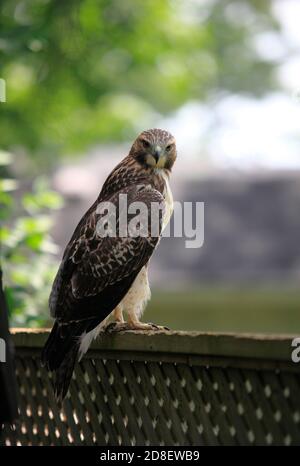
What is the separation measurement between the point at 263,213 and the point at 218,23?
892 inches

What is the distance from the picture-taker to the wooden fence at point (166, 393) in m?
3.41

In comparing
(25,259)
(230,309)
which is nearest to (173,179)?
(230,309)

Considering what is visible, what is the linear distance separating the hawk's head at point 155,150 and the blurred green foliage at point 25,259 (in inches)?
45.0

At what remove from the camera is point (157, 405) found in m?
4.05

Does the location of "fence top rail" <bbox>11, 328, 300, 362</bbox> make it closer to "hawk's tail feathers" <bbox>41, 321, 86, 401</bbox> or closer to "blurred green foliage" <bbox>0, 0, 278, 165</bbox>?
"hawk's tail feathers" <bbox>41, 321, 86, 401</bbox>

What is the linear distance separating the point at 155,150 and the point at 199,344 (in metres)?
2.11

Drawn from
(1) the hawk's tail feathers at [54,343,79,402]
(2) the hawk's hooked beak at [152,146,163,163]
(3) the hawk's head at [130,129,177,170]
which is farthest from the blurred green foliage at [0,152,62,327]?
(1) the hawk's tail feathers at [54,343,79,402]

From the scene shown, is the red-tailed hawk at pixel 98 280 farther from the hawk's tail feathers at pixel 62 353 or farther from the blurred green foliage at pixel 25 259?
the blurred green foliage at pixel 25 259

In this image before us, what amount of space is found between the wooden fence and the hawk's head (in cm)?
135

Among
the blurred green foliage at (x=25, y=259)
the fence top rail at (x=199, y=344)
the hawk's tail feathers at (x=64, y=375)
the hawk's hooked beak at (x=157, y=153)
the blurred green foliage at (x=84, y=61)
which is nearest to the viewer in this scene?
the fence top rail at (x=199, y=344)

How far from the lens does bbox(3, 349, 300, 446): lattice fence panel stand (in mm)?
3422

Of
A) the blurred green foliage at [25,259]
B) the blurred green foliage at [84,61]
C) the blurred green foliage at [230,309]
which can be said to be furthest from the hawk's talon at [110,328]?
the blurred green foliage at [230,309]
